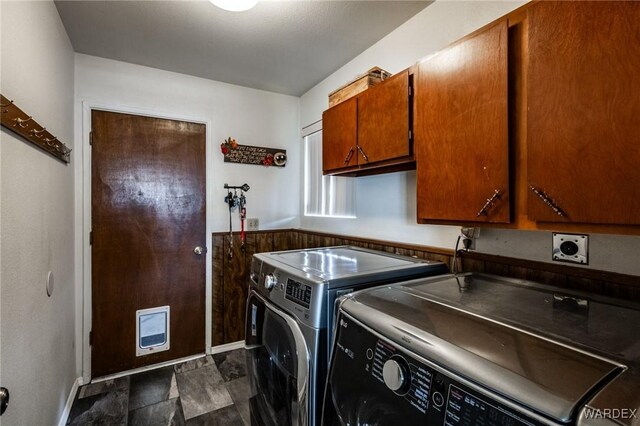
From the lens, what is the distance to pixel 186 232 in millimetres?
2568

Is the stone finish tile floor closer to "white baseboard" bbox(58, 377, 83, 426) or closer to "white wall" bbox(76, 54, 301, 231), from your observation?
"white baseboard" bbox(58, 377, 83, 426)

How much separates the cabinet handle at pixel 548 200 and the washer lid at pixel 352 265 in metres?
0.63

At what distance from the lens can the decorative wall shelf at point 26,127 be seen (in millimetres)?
1029

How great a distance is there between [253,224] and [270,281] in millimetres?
1529

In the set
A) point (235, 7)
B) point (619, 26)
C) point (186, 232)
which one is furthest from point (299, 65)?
point (619, 26)

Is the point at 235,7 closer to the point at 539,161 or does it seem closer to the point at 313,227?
the point at 539,161

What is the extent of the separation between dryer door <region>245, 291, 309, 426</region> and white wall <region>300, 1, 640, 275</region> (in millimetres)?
927

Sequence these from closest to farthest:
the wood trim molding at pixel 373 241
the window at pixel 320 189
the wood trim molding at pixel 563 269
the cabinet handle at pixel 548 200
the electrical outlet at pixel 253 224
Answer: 1. the cabinet handle at pixel 548 200
2. the wood trim molding at pixel 563 269
3. the wood trim molding at pixel 373 241
4. the window at pixel 320 189
5. the electrical outlet at pixel 253 224

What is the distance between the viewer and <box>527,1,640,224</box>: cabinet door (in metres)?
0.72

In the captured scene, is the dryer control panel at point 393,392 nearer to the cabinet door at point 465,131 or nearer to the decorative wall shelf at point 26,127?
the cabinet door at point 465,131

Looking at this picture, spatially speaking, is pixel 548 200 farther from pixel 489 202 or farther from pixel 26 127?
pixel 26 127

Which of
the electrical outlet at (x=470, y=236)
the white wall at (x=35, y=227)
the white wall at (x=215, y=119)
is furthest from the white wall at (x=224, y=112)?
the electrical outlet at (x=470, y=236)

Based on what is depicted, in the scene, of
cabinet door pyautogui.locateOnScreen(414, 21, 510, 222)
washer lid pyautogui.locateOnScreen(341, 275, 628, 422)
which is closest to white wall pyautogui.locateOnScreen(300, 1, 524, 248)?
cabinet door pyautogui.locateOnScreen(414, 21, 510, 222)

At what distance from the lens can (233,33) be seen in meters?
1.94
